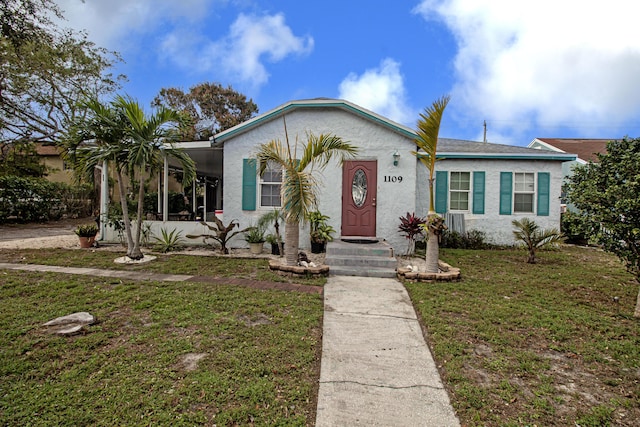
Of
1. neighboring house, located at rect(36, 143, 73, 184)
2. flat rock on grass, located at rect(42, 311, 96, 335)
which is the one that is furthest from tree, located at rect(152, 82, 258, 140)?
flat rock on grass, located at rect(42, 311, 96, 335)

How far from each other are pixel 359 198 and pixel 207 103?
23505 mm

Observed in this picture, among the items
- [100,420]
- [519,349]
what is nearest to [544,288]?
[519,349]

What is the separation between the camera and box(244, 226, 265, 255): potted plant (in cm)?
857

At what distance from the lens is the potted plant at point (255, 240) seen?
8570 millimetres

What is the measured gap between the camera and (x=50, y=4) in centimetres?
379

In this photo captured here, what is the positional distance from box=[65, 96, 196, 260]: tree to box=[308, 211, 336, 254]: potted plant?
4.01 metres

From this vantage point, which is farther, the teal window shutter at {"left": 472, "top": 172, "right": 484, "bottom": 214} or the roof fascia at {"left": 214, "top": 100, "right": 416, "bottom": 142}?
the teal window shutter at {"left": 472, "top": 172, "right": 484, "bottom": 214}

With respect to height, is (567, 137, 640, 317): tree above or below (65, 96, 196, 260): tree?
below

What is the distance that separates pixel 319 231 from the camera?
848 cm

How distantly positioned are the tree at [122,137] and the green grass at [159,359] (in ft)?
9.94

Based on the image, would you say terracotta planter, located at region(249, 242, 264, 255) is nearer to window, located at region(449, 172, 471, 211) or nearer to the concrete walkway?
the concrete walkway

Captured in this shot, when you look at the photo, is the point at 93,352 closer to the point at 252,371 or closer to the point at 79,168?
the point at 252,371

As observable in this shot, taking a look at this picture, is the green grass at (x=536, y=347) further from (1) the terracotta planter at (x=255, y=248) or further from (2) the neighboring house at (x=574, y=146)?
(2) the neighboring house at (x=574, y=146)

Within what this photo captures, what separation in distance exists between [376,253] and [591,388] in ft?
15.3
